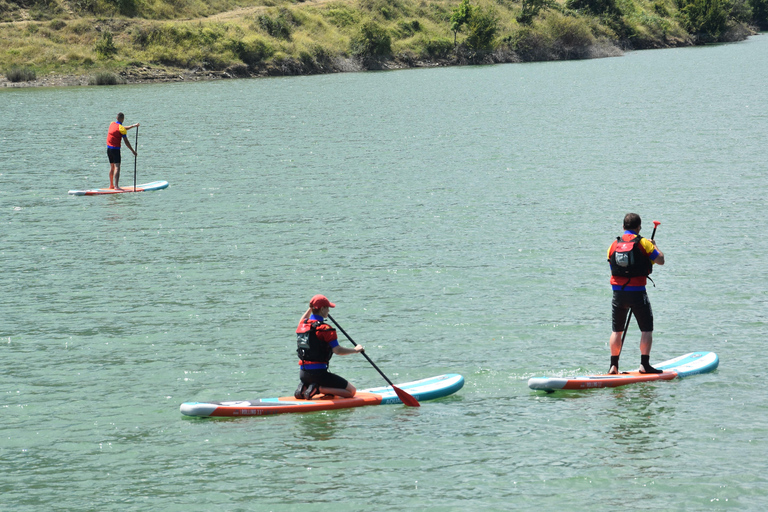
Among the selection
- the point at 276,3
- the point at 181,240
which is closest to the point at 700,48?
the point at 276,3

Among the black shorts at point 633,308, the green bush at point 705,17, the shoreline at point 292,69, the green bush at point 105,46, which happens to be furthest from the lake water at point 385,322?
the green bush at point 705,17

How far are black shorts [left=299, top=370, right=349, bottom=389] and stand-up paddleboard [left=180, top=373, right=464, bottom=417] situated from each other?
0.22 m

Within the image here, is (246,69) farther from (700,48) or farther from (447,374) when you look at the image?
(447,374)

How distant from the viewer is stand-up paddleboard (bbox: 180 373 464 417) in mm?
13602

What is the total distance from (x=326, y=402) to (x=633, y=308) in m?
5.31

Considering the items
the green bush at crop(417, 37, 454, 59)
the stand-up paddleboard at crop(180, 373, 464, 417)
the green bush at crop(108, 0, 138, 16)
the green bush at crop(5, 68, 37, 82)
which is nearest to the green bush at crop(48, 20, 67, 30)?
the green bush at crop(108, 0, 138, 16)

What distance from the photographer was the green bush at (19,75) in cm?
8719

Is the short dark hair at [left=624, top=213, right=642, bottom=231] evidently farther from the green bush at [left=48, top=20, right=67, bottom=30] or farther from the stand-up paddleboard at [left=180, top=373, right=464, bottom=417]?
the green bush at [left=48, top=20, right=67, bottom=30]

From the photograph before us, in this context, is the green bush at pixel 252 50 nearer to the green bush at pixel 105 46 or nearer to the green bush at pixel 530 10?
the green bush at pixel 105 46

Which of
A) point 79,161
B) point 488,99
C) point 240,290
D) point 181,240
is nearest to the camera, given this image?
point 240,290

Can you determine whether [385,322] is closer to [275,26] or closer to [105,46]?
[105,46]

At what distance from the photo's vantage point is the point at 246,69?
102m

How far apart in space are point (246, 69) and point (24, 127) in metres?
49.2

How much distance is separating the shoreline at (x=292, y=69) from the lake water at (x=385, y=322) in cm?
4919
